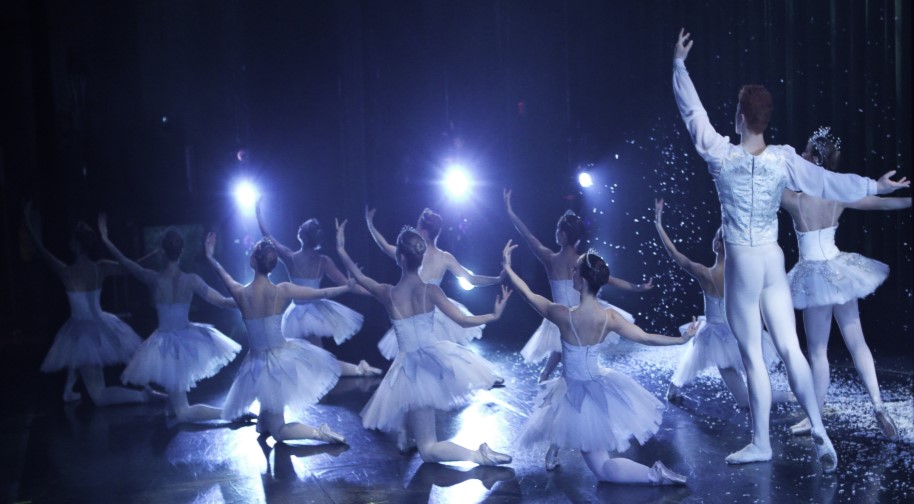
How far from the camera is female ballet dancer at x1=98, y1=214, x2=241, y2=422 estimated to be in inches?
233

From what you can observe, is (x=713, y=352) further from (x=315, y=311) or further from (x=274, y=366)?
(x=315, y=311)

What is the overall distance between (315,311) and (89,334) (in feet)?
5.68

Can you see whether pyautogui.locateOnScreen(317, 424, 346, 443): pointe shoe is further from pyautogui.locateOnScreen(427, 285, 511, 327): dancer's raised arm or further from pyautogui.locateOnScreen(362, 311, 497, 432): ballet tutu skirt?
pyautogui.locateOnScreen(427, 285, 511, 327): dancer's raised arm

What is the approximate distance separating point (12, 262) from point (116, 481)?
26.6 ft

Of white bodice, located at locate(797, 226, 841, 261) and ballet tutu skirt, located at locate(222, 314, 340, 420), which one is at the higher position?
white bodice, located at locate(797, 226, 841, 261)

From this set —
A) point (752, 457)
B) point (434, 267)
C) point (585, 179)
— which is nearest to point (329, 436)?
point (434, 267)

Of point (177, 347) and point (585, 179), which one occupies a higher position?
point (585, 179)

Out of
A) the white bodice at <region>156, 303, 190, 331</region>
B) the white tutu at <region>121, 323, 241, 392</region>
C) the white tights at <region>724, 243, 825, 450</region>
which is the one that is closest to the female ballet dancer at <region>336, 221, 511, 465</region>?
the white tights at <region>724, 243, 825, 450</region>

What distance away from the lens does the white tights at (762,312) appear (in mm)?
4078

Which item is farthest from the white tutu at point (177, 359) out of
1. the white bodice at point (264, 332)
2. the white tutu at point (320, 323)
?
the white tutu at point (320, 323)

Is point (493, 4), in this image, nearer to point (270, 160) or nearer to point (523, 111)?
point (523, 111)

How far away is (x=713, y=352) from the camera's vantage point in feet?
18.0

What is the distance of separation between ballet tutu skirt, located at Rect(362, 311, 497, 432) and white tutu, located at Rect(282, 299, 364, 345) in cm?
238

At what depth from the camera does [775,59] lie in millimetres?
7379
